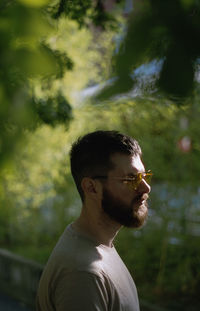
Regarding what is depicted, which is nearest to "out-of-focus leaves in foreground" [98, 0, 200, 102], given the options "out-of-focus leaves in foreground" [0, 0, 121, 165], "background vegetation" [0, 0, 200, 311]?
"background vegetation" [0, 0, 200, 311]

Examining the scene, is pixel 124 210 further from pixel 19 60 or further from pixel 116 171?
pixel 19 60

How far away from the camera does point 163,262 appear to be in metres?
6.18

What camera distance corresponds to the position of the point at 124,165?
169cm

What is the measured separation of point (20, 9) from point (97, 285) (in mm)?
839

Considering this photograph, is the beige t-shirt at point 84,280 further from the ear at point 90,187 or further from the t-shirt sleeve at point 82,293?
the ear at point 90,187

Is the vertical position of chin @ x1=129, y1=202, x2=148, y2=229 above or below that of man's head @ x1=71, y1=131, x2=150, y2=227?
below

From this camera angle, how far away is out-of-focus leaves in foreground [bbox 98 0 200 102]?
0.68 meters

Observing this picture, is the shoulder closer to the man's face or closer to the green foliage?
the man's face

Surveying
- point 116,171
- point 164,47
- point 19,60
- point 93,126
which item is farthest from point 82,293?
point 93,126

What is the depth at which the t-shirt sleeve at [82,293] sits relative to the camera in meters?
1.30

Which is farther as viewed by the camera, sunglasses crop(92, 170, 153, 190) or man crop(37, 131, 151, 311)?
sunglasses crop(92, 170, 153, 190)

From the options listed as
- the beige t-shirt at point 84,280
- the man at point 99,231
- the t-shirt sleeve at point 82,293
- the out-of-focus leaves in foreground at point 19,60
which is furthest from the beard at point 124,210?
the out-of-focus leaves in foreground at point 19,60

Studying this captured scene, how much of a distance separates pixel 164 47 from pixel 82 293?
2.77ft

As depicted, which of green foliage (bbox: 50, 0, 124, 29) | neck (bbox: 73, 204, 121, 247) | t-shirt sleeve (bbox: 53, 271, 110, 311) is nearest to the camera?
t-shirt sleeve (bbox: 53, 271, 110, 311)
